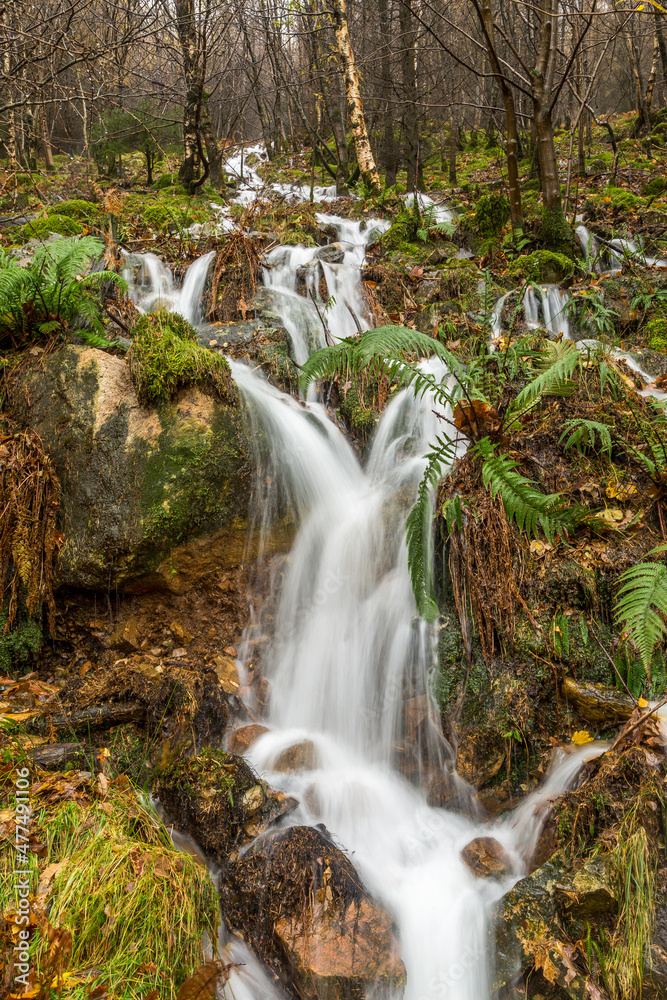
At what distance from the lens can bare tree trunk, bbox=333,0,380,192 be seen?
9.83 metres

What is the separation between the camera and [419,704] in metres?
3.54

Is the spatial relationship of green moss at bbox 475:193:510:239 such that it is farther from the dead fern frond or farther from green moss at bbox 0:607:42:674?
green moss at bbox 0:607:42:674

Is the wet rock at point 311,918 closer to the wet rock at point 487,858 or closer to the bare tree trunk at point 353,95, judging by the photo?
the wet rock at point 487,858

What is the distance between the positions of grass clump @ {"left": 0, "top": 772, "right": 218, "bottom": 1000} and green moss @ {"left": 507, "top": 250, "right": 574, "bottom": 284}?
681cm

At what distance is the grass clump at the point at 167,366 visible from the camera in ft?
14.1

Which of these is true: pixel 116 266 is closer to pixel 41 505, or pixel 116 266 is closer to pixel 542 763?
pixel 41 505

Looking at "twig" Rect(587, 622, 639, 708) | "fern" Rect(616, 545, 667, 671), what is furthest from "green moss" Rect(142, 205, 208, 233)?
"fern" Rect(616, 545, 667, 671)

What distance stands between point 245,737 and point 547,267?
635cm

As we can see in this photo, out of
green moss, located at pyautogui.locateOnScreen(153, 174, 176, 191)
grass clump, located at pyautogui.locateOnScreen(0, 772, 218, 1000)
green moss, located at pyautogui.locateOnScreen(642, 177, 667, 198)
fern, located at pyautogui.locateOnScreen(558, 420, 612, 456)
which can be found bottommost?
grass clump, located at pyautogui.locateOnScreen(0, 772, 218, 1000)

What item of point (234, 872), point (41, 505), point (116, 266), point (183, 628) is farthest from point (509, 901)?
point (116, 266)

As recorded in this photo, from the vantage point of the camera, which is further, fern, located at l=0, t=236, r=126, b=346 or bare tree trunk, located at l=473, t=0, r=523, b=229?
bare tree trunk, located at l=473, t=0, r=523, b=229

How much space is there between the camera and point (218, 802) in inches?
121

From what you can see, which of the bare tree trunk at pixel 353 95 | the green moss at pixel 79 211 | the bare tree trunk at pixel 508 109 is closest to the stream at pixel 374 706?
the bare tree trunk at pixel 508 109

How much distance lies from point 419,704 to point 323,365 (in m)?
2.46
